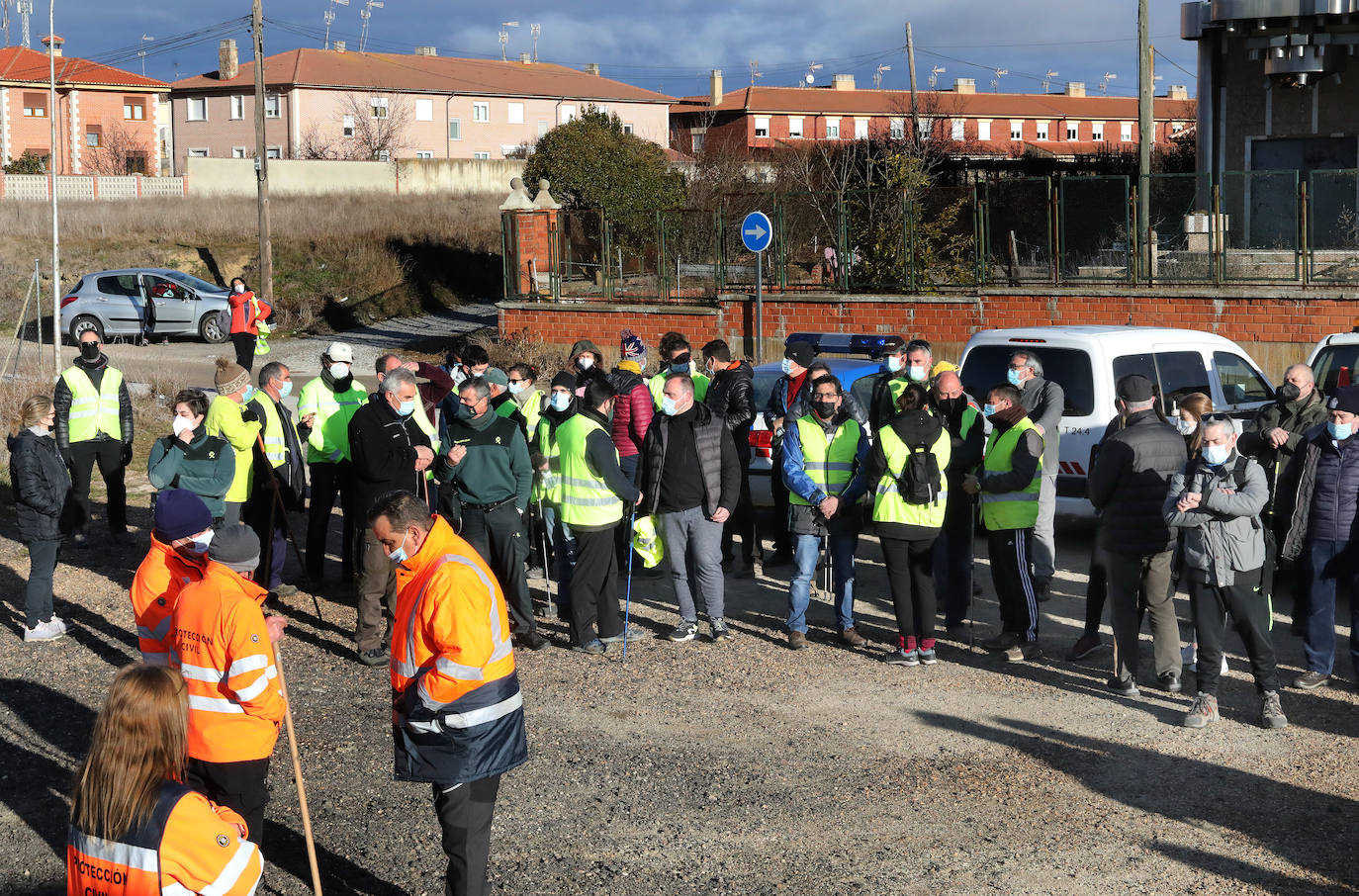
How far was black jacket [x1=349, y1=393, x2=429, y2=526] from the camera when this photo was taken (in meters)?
8.99

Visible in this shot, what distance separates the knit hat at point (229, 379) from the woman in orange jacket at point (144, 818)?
6.20 m

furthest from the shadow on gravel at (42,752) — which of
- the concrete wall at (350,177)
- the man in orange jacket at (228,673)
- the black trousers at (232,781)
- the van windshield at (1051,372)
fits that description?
the concrete wall at (350,177)

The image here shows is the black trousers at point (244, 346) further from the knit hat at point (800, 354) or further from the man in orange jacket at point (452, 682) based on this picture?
the man in orange jacket at point (452, 682)

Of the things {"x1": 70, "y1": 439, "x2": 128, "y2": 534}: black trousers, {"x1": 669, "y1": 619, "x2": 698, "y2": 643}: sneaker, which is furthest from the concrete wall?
{"x1": 669, "y1": 619, "x2": 698, "y2": 643}: sneaker

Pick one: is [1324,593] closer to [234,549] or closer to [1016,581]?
[1016,581]

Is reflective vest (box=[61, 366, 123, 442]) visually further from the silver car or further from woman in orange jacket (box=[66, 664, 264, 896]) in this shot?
the silver car

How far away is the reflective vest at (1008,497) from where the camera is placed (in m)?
8.73

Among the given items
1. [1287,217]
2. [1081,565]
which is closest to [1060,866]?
[1081,565]

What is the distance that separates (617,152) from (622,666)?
28150 mm

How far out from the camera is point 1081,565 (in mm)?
11156

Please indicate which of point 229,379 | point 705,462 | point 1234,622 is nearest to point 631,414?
point 705,462

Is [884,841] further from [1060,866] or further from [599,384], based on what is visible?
[599,384]

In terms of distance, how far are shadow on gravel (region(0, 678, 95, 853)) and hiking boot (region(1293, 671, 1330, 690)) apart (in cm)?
694

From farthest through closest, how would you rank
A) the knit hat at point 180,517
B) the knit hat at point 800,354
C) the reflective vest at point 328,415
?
the knit hat at point 800,354 → the reflective vest at point 328,415 → the knit hat at point 180,517
